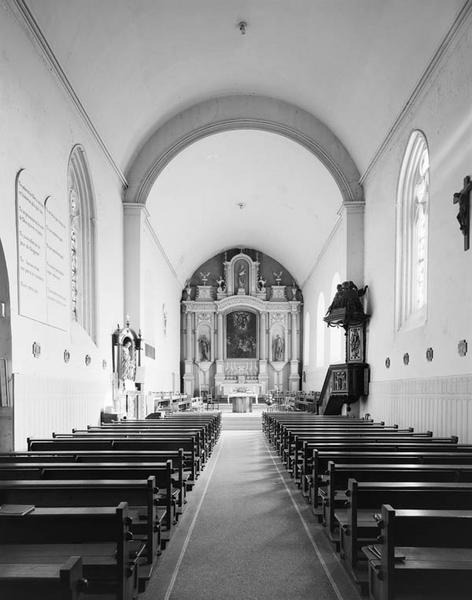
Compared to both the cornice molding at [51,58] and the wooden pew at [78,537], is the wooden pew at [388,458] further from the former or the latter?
the cornice molding at [51,58]

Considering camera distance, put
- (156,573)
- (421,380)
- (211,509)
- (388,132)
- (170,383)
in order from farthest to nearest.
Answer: (170,383)
(388,132)
(421,380)
(211,509)
(156,573)

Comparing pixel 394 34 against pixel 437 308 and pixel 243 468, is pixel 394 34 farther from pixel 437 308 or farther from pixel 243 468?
pixel 243 468

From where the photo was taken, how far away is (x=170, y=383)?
877 inches

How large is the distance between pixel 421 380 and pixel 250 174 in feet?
33.7

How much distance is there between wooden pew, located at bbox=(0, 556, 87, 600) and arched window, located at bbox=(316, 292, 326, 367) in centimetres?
1889

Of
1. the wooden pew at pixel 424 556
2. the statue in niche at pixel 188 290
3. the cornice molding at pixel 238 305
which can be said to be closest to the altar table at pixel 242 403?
the cornice molding at pixel 238 305

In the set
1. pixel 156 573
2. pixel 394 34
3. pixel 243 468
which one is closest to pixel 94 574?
pixel 156 573

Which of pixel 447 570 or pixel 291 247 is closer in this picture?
pixel 447 570

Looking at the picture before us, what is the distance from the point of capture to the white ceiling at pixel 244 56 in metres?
8.56

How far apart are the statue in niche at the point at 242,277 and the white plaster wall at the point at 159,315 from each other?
3.00 metres

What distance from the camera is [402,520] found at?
2723 mm

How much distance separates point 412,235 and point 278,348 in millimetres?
16490

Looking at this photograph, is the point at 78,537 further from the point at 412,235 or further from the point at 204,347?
the point at 204,347

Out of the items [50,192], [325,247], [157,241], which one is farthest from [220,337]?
[50,192]
